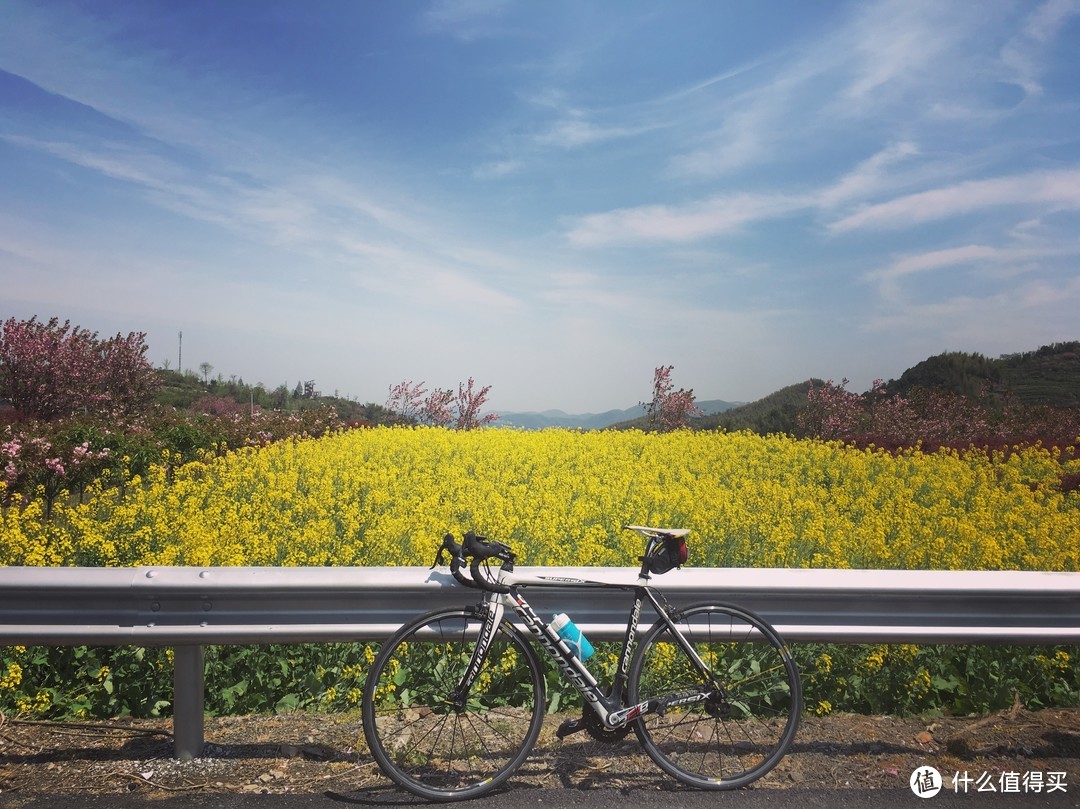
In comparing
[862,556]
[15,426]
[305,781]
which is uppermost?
[15,426]

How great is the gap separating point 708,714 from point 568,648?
797mm

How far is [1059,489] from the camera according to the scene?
1123cm

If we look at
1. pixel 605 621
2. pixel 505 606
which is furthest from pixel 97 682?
pixel 605 621

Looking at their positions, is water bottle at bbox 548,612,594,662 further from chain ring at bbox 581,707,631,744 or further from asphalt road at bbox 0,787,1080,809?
asphalt road at bbox 0,787,1080,809

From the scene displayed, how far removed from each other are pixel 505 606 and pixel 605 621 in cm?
49

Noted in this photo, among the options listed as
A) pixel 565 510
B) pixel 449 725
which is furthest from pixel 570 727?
pixel 565 510

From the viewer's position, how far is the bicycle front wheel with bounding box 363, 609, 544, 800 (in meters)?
3.61

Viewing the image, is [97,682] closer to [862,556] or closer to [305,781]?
[305,781]

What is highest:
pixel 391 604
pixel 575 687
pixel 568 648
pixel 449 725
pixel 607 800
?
pixel 391 604

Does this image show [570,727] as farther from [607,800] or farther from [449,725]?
[449,725]

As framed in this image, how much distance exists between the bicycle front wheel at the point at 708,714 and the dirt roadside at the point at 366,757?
0.13 m

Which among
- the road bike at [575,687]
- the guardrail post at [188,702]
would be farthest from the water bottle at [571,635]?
the guardrail post at [188,702]

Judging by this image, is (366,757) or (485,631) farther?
(366,757)

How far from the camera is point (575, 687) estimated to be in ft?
12.4
